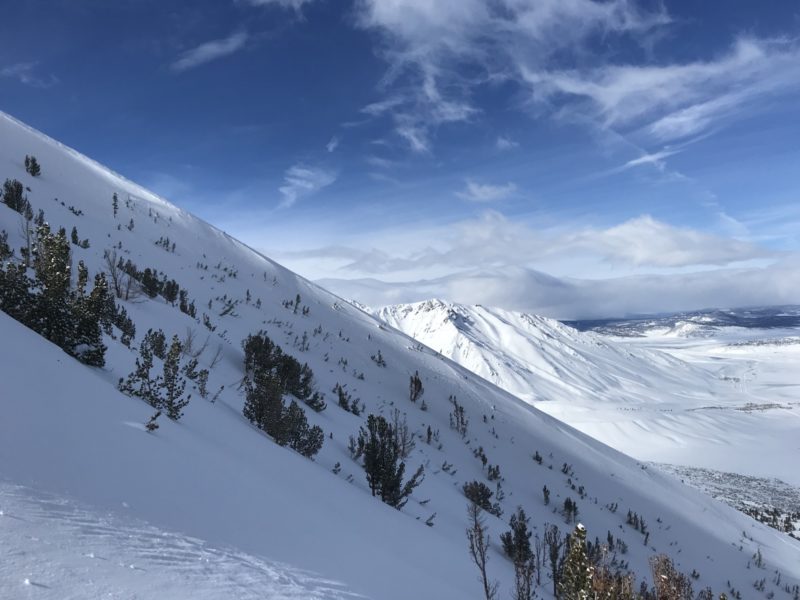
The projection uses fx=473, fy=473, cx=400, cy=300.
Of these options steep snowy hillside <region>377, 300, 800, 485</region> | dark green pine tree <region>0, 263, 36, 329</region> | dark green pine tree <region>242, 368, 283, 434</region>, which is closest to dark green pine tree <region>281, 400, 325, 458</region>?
dark green pine tree <region>242, 368, 283, 434</region>

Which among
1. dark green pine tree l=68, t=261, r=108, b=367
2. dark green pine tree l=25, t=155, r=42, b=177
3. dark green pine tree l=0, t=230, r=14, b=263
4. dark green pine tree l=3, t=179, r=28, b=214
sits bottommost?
dark green pine tree l=68, t=261, r=108, b=367

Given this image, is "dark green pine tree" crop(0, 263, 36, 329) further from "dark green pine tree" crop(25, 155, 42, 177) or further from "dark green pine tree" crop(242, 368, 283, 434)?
"dark green pine tree" crop(25, 155, 42, 177)

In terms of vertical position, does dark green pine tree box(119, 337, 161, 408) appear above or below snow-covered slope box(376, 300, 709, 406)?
below

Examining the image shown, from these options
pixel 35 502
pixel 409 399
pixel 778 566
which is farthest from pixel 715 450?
pixel 35 502

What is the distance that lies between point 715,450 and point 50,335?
5816 cm

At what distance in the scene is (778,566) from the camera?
18031 millimetres

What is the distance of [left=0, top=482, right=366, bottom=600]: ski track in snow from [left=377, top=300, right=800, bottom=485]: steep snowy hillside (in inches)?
1978

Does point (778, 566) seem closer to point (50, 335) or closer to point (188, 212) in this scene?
point (50, 335)

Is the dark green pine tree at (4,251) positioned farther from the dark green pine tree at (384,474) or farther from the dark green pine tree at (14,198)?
the dark green pine tree at (384,474)

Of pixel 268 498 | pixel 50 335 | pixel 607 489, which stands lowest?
pixel 607 489

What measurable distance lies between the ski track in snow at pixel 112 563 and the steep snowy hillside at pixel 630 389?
50.3 m

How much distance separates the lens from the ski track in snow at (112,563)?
85.7 inches

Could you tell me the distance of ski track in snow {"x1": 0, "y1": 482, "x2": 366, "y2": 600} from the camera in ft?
7.14

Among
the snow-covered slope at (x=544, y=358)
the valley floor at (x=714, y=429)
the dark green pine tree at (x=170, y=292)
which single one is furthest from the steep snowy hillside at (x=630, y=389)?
the dark green pine tree at (x=170, y=292)
